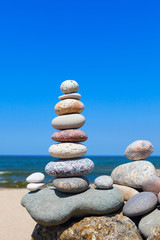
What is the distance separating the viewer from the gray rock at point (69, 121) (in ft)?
22.0

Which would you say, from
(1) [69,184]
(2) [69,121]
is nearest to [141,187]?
(1) [69,184]

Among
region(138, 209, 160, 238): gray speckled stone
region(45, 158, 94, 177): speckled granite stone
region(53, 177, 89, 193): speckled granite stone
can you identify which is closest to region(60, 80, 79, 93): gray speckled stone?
region(45, 158, 94, 177): speckled granite stone

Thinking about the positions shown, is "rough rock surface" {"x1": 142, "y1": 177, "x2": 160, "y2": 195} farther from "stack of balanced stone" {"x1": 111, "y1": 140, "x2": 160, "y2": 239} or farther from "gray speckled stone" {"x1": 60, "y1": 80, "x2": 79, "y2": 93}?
"gray speckled stone" {"x1": 60, "y1": 80, "x2": 79, "y2": 93}

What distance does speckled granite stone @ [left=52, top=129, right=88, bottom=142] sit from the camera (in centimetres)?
660

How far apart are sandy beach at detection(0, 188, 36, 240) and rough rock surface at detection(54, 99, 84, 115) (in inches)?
168

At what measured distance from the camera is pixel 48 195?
6.51m

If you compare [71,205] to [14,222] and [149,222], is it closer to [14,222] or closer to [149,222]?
[149,222]

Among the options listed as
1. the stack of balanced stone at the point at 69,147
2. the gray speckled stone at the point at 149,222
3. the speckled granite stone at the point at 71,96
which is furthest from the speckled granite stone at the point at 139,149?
the speckled granite stone at the point at 71,96

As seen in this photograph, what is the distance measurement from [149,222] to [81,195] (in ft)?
5.53

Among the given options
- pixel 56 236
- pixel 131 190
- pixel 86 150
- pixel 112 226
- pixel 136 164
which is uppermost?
pixel 86 150

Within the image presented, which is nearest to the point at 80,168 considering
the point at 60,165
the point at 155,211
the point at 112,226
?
the point at 60,165

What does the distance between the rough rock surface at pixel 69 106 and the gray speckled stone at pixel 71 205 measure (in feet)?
7.13

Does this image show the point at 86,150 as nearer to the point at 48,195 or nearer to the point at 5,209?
the point at 48,195

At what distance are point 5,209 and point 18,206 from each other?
0.73 meters
